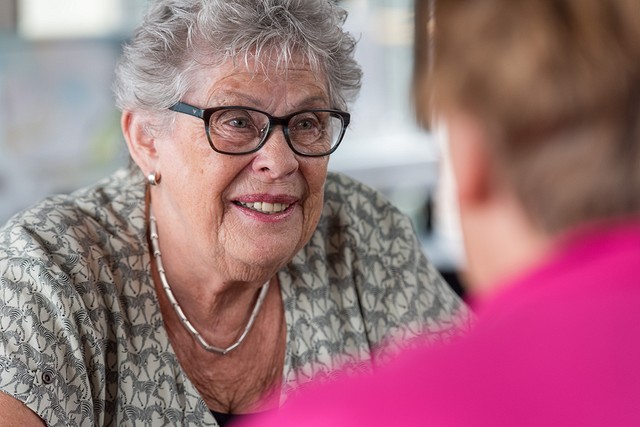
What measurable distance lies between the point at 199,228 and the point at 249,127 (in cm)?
22

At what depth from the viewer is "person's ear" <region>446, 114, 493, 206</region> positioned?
31.4 inches

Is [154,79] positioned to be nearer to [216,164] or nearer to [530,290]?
[216,164]

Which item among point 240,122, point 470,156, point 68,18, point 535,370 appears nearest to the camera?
point 535,370

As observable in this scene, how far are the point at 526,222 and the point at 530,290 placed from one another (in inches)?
3.0

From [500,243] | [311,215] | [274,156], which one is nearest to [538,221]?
[500,243]

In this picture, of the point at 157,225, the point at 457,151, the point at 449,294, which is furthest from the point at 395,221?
the point at 457,151

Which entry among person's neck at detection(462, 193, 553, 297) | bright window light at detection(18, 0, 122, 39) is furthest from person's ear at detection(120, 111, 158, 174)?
bright window light at detection(18, 0, 122, 39)

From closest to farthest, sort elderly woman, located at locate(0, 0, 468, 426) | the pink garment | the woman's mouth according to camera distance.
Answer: the pink garment < elderly woman, located at locate(0, 0, 468, 426) < the woman's mouth

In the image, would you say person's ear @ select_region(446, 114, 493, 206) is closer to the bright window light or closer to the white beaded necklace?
the white beaded necklace

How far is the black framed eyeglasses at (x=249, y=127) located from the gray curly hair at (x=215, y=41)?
0.26 ft

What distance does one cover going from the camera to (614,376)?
2.29 ft

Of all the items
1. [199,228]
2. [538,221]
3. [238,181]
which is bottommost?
[199,228]

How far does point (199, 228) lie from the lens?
1.81 metres

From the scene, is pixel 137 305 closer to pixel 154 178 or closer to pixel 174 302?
pixel 174 302
